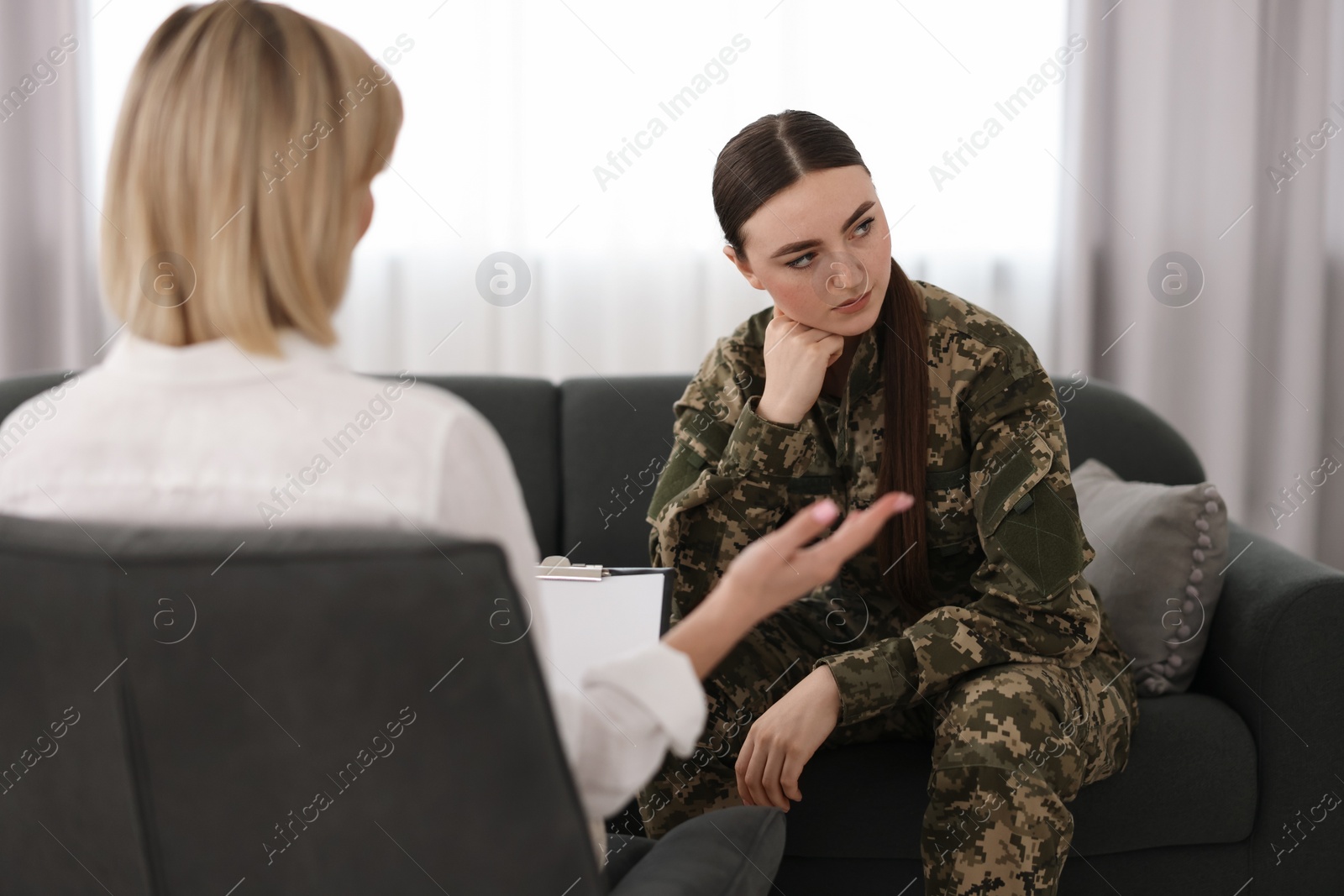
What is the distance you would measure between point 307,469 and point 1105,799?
1202mm

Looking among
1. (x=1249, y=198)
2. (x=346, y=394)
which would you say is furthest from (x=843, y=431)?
(x=1249, y=198)

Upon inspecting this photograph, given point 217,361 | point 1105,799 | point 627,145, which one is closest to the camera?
point 217,361

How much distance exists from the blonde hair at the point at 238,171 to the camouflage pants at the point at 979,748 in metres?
0.85

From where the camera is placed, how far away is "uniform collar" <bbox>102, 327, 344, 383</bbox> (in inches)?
24.8

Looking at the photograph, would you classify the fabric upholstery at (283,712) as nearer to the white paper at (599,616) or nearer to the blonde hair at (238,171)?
the blonde hair at (238,171)

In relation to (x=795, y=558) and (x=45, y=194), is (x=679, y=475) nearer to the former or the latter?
(x=795, y=558)

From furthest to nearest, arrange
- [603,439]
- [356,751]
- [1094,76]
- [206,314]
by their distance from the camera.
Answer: [1094,76], [603,439], [206,314], [356,751]

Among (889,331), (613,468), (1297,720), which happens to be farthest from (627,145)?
(1297,720)

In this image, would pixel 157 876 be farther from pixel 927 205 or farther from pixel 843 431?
pixel 927 205

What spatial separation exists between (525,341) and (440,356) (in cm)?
22

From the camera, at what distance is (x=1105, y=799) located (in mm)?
1357

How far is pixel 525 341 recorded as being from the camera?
260 cm

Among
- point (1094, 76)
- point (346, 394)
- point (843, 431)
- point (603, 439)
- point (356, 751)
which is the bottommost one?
point (603, 439)

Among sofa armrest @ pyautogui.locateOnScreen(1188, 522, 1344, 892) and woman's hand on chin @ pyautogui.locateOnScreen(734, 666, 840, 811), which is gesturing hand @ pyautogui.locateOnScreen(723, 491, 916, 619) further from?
sofa armrest @ pyautogui.locateOnScreen(1188, 522, 1344, 892)
